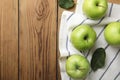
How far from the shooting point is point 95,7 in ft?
2.99

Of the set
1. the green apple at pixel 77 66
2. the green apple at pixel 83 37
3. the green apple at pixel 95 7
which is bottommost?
the green apple at pixel 77 66

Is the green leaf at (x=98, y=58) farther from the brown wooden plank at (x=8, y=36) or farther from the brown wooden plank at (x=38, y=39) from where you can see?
the brown wooden plank at (x=8, y=36)

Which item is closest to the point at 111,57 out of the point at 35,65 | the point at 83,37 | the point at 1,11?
the point at 83,37

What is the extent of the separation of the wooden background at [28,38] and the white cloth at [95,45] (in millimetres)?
20

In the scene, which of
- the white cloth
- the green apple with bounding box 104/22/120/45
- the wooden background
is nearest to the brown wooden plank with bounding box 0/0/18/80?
the wooden background

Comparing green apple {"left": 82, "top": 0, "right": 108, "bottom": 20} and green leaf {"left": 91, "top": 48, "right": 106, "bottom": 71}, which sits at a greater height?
green apple {"left": 82, "top": 0, "right": 108, "bottom": 20}

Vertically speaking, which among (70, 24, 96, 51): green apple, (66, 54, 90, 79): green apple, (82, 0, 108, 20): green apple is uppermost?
(82, 0, 108, 20): green apple

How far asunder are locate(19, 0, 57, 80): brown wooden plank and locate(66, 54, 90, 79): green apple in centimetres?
7

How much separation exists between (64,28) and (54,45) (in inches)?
2.3

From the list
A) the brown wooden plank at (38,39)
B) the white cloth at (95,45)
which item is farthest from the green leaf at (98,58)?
the brown wooden plank at (38,39)

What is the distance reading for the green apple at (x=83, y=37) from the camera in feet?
3.00

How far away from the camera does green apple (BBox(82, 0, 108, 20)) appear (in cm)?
91

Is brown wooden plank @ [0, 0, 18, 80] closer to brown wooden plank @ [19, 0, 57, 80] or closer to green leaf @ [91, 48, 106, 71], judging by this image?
brown wooden plank @ [19, 0, 57, 80]

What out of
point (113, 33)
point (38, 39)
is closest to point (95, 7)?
point (113, 33)
